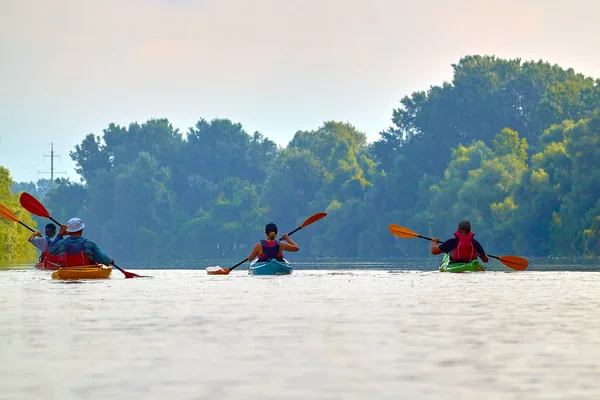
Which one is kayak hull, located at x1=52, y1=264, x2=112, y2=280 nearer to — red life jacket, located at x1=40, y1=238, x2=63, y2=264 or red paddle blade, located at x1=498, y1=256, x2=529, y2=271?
red life jacket, located at x1=40, y1=238, x2=63, y2=264

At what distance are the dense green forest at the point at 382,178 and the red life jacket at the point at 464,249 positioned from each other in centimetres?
4247

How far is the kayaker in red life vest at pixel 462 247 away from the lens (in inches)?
1091

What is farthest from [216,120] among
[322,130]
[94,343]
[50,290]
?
[94,343]

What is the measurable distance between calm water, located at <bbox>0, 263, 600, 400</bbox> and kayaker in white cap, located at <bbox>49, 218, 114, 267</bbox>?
2.87 metres

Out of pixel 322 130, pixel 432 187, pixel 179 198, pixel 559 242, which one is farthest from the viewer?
pixel 179 198

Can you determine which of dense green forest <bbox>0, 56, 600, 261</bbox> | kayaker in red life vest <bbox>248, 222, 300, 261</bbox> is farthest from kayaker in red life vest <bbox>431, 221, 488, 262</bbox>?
dense green forest <bbox>0, 56, 600, 261</bbox>

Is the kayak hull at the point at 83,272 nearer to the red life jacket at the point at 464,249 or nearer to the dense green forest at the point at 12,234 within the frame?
the red life jacket at the point at 464,249

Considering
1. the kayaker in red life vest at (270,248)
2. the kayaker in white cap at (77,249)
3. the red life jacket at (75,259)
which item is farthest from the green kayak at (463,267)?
the red life jacket at (75,259)

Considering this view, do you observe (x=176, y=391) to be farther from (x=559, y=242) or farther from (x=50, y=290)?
(x=559, y=242)

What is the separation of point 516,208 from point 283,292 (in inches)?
A: 2428

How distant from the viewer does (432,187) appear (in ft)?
317

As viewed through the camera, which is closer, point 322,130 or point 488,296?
point 488,296

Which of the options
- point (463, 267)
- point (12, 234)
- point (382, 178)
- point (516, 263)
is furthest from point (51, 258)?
point (382, 178)

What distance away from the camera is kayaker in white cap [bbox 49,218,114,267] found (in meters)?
24.3
